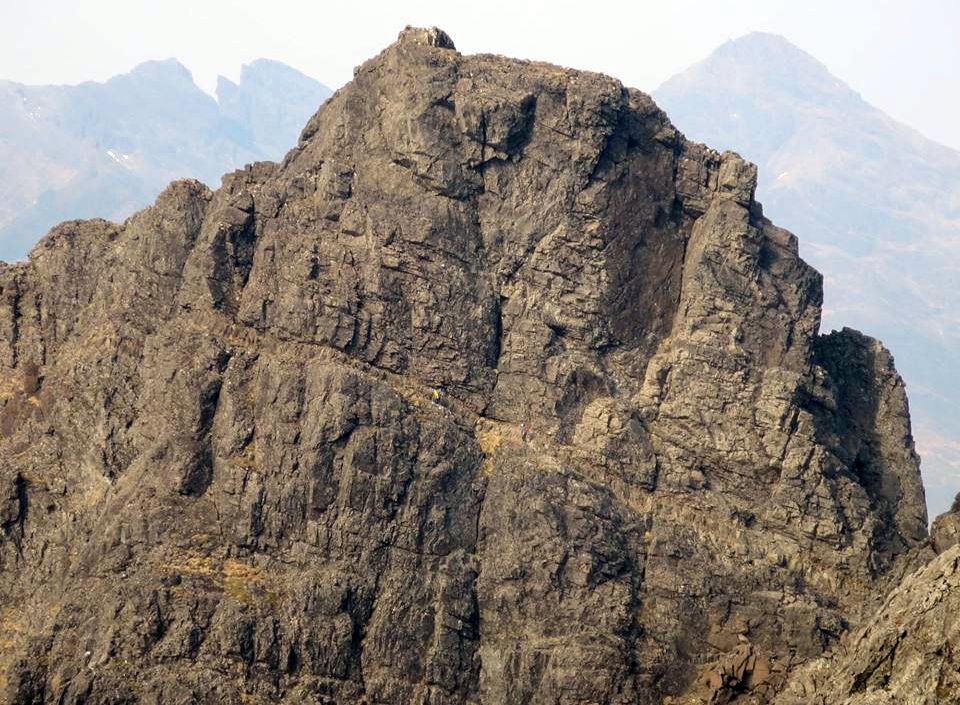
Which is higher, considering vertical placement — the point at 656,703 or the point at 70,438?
the point at 70,438

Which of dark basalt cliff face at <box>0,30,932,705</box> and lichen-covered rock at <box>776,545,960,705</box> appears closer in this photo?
lichen-covered rock at <box>776,545,960,705</box>

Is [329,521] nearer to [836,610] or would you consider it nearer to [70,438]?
[70,438]

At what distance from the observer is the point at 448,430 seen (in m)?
63.6

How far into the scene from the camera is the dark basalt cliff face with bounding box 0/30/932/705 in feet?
198

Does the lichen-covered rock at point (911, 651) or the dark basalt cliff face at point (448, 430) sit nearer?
the lichen-covered rock at point (911, 651)

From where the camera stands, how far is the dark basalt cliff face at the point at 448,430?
60219 millimetres

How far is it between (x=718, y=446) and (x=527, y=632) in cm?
1247

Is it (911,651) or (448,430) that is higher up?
(448,430)

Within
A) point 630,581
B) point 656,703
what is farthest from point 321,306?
point 656,703

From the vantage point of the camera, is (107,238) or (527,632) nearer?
(527,632)

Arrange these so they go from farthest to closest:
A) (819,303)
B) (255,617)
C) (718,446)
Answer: (819,303), (718,446), (255,617)

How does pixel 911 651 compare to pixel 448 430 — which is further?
pixel 448 430

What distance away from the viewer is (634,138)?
69000mm

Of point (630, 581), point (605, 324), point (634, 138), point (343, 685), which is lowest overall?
point (343, 685)
